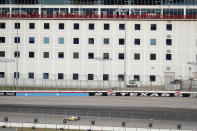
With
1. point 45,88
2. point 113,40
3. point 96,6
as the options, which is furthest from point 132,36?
point 45,88

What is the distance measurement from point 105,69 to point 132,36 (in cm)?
775

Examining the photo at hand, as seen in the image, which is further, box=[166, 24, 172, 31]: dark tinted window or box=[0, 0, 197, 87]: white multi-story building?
box=[166, 24, 172, 31]: dark tinted window

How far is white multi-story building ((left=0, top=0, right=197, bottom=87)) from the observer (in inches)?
3095

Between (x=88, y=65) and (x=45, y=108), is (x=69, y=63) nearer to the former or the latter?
(x=88, y=65)

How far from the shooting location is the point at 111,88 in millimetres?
71688

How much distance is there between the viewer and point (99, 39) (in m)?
79.6

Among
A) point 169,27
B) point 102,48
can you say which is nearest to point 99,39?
point 102,48

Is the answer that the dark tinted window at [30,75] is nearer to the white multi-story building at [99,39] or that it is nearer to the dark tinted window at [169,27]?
the white multi-story building at [99,39]

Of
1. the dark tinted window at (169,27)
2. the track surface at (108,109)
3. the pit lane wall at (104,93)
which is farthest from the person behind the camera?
the dark tinted window at (169,27)

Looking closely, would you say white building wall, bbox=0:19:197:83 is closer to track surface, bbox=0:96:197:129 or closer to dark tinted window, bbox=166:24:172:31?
dark tinted window, bbox=166:24:172:31

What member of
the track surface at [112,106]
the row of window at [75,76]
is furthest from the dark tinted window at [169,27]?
the track surface at [112,106]

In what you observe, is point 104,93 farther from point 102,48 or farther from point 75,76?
point 102,48

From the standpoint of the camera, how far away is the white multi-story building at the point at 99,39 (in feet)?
258

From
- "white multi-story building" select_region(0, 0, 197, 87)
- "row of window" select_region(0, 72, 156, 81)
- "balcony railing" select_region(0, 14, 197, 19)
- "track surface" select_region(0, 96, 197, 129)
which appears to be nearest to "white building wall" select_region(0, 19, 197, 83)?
"white multi-story building" select_region(0, 0, 197, 87)
